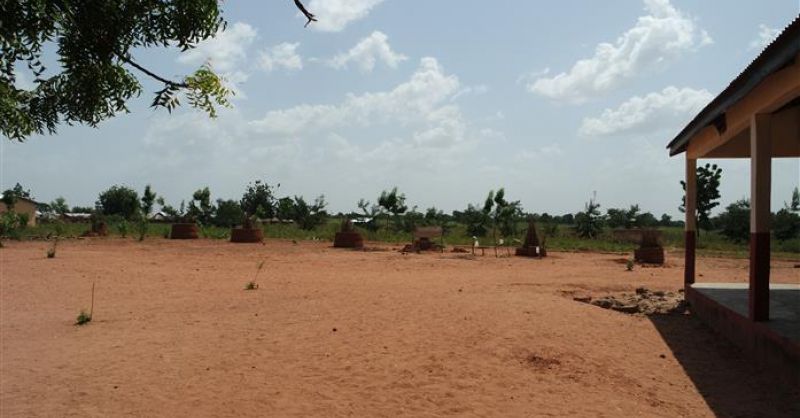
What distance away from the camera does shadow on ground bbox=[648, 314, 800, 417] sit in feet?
16.8

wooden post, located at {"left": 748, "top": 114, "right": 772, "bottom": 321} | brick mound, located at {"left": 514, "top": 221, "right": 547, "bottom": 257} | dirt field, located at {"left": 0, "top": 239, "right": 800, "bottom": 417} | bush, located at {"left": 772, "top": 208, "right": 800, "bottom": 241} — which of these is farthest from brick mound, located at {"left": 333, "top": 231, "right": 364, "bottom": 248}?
bush, located at {"left": 772, "top": 208, "right": 800, "bottom": 241}

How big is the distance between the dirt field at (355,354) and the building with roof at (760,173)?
1.04ft

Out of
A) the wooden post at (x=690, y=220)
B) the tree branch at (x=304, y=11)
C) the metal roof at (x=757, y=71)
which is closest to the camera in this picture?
the tree branch at (x=304, y=11)

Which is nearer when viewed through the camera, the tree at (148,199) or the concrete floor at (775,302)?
the concrete floor at (775,302)

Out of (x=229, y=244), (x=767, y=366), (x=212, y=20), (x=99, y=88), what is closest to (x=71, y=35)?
(x=99, y=88)

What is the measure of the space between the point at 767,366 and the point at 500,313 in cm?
334

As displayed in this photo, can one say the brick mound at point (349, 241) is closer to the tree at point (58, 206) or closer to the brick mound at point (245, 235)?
the brick mound at point (245, 235)

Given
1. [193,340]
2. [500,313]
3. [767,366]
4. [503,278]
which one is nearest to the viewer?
[767,366]

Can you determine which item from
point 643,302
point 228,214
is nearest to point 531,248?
point 643,302

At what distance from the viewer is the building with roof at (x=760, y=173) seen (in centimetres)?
551

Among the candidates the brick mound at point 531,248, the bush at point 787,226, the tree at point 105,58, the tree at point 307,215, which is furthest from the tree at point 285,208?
the tree at point 105,58

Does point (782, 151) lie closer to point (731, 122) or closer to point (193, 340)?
point (731, 122)

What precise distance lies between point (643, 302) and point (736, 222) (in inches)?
1146

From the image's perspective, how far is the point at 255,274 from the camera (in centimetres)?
1420
